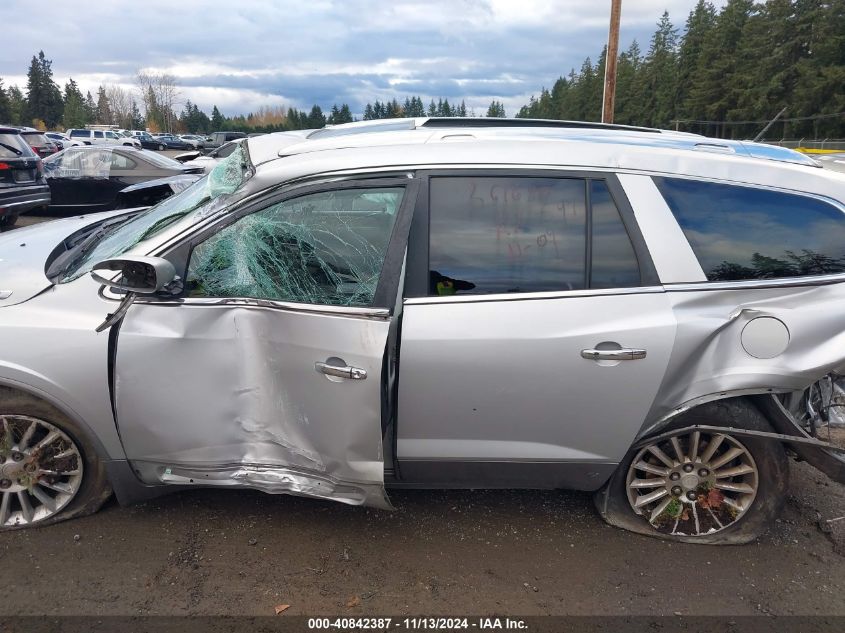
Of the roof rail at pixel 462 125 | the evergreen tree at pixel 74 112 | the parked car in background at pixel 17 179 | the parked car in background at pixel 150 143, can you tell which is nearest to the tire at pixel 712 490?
the roof rail at pixel 462 125

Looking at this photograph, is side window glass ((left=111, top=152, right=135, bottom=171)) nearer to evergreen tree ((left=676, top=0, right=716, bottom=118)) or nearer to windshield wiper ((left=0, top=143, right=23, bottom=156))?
windshield wiper ((left=0, top=143, right=23, bottom=156))

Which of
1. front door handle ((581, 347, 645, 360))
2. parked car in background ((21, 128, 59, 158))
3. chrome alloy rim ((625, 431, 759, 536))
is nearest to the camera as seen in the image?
front door handle ((581, 347, 645, 360))

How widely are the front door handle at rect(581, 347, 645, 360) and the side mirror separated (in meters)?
1.75

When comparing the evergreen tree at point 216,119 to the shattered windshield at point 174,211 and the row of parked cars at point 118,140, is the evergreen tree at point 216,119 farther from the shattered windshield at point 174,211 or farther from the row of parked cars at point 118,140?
the shattered windshield at point 174,211

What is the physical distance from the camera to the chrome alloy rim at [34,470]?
2760mm

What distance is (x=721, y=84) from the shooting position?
52156mm

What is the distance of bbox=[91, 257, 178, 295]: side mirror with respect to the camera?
247 cm

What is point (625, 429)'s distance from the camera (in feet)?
8.85

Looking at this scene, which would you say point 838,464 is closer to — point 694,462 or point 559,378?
point 694,462

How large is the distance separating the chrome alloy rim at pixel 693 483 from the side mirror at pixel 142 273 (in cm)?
223

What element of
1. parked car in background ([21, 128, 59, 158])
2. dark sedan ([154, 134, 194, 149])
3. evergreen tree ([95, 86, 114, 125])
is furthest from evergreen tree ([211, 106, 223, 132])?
parked car in background ([21, 128, 59, 158])

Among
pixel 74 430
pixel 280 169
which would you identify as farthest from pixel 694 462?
pixel 74 430

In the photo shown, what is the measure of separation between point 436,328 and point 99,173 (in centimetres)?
1069

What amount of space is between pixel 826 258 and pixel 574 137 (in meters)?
1.26
